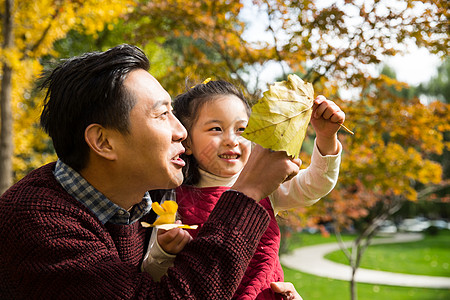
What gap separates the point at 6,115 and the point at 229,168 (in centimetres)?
521

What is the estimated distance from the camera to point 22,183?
4.29ft

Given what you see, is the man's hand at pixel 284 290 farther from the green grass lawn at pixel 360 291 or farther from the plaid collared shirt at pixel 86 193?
the green grass lawn at pixel 360 291

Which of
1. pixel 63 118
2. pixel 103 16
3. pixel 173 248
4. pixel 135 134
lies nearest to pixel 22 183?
pixel 63 118

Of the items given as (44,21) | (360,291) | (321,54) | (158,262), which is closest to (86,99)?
(158,262)

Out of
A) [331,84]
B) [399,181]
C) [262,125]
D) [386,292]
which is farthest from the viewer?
[386,292]

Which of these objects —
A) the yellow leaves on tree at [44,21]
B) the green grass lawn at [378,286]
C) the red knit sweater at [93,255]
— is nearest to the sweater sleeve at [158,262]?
the red knit sweater at [93,255]

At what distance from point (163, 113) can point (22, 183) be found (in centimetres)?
47

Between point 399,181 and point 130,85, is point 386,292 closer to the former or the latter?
point 399,181

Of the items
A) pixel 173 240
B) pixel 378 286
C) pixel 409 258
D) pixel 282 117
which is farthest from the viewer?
pixel 409 258

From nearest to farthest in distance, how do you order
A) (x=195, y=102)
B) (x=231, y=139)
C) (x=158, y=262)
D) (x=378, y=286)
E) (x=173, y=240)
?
(x=173, y=240) < (x=158, y=262) < (x=231, y=139) < (x=195, y=102) < (x=378, y=286)

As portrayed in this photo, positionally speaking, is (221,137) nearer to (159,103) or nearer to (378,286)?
(159,103)

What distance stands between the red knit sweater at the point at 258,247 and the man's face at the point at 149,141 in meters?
0.22

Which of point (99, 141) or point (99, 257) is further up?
point (99, 141)

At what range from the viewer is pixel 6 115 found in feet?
19.1
